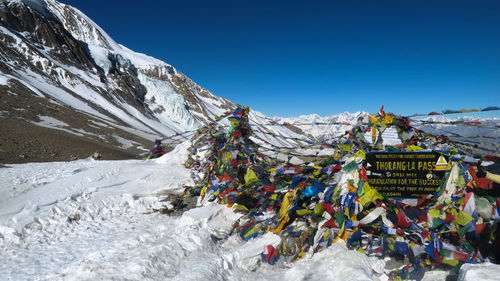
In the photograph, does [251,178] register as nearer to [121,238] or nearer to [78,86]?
[121,238]

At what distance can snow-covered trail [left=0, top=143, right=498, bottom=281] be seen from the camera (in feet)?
12.7

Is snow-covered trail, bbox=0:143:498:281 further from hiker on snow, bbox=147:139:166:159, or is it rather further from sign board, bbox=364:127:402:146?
hiker on snow, bbox=147:139:166:159

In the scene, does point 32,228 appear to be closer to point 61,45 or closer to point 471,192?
point 471,192

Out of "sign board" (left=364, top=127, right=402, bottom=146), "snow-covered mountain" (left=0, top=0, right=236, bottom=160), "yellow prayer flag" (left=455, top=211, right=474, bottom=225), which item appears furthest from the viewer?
"snow-covered mountain" (left=0, top=0, right=236, bottom=160)

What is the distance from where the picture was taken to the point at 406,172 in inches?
190

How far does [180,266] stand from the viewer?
163 inches

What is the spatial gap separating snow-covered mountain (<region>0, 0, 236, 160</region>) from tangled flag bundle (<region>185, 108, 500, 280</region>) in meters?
17.9

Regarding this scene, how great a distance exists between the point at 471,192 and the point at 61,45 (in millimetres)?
116936

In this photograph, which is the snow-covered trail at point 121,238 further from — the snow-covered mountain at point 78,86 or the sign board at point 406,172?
the snow-covered mountain at point 78,86

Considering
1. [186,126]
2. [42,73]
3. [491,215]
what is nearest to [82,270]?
[491,215]

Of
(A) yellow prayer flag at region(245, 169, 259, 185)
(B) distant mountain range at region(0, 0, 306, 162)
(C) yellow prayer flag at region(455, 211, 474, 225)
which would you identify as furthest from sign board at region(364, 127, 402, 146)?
(B) distant mountain range at region(0, 0, 306, 162)

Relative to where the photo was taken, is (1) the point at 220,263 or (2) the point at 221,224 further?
(2) the point at 221,224

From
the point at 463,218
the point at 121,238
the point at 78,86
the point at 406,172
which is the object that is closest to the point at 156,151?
the point at 121,238

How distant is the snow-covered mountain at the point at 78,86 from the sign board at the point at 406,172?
1982 centimetres
